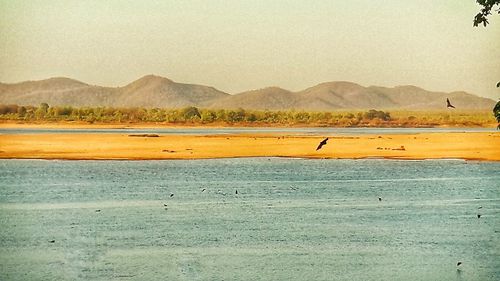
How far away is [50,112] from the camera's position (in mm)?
128875

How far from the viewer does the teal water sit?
20391mm

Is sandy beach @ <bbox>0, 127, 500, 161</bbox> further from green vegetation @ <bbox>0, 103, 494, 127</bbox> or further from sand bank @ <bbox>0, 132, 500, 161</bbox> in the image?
green vegetation @ <bbox>0, 103, 494, 127</bbox>

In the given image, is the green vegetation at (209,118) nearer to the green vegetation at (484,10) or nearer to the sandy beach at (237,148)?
the sandy beach at (237,148)

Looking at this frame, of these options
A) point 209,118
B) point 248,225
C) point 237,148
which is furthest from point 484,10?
point 209,118

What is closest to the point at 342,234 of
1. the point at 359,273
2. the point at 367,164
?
the point at 359,273

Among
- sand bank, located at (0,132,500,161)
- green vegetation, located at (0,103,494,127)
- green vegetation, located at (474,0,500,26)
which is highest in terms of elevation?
green vegetation, located at (474,0,500,26)

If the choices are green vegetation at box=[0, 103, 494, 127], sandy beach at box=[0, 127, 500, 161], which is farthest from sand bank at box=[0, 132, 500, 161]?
green vegetation at box=[0, 103, 494, 127]

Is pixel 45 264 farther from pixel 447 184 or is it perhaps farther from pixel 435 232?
pixel 447 184

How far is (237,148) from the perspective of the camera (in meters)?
62.2

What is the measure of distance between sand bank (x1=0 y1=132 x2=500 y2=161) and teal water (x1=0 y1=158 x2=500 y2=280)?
9.85m

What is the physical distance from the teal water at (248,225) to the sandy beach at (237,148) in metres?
9.85

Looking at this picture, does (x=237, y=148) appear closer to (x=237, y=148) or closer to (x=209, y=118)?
(x=237, y=148)

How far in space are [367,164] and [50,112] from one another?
→ 86123 millimetres

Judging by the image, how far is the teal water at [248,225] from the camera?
66.9 ft
